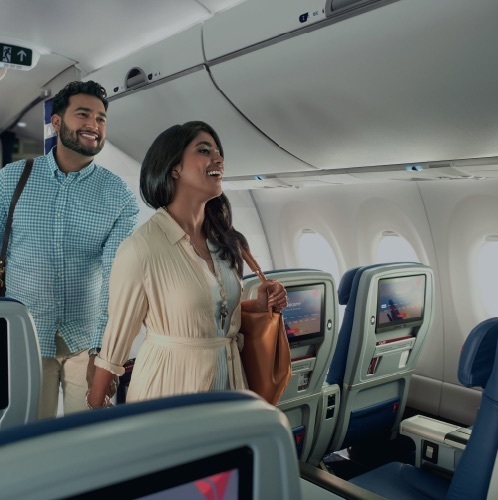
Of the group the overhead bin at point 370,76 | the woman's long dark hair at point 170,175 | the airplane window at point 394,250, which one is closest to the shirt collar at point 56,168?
the woman's long dark hair at point 170,175

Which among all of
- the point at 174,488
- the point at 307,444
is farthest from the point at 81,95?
the point at 174,488

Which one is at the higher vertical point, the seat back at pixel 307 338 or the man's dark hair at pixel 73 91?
the man's dark hair at pixel 73 91

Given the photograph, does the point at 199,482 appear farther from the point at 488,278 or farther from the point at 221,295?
the point at 488,278

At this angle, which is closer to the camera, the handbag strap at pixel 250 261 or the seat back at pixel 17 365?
the seat back at pixel 17 365

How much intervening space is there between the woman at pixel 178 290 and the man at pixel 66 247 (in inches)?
22.7

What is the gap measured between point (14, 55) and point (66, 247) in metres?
2.70

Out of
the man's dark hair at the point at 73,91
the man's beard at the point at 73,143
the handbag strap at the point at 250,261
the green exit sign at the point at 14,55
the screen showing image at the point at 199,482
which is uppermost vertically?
the green exit sign at the point at 14,55

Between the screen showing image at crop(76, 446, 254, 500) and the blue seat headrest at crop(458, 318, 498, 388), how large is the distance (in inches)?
61.5

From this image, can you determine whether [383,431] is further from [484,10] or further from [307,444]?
[484,10]

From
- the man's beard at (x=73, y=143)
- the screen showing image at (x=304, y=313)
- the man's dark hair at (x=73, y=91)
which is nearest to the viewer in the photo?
the man's beard at (x=73, y=143)

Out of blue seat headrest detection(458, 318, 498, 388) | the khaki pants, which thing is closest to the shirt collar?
the khaki pants

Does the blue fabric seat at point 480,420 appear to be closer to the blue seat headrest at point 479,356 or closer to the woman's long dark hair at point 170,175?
the blue seat headrest at point 479,356

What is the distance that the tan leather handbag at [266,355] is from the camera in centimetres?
220

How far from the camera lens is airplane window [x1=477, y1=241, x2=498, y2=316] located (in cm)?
500
